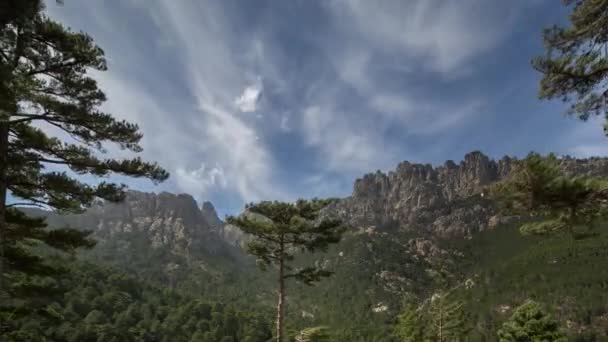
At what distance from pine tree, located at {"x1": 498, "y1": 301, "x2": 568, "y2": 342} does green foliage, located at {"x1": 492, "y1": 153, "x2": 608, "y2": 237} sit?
22621mm

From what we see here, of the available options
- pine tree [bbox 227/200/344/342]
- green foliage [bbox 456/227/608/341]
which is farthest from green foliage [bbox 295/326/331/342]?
green foliage [bbox 456/227/608/341]

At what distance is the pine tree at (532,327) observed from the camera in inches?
926

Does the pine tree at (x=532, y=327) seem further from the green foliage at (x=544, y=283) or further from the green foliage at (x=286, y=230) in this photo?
the green foliage at (x=544, y=283)

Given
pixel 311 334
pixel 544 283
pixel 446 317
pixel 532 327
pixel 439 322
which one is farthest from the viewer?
pixel 544 283

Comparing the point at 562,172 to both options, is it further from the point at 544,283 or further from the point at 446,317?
the point at 544,283

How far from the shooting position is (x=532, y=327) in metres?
23.8

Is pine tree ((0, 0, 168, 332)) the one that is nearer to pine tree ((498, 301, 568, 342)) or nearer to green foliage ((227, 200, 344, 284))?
green foliage ((227, 200, 344, 284))

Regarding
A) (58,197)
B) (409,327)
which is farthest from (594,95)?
(409,327)

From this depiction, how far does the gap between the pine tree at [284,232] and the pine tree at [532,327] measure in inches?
613

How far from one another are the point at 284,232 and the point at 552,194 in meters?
13.8

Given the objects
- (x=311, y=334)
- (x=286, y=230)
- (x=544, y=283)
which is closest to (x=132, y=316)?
(x=311, y=334)

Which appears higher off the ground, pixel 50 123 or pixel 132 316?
pixel 50 123

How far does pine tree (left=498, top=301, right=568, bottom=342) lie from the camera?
77.2ft

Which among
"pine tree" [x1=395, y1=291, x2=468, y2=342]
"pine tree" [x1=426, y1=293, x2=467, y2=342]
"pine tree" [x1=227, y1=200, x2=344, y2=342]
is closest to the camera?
"pine tree" [x1=227, y1=200, x2=344, y2=342]
